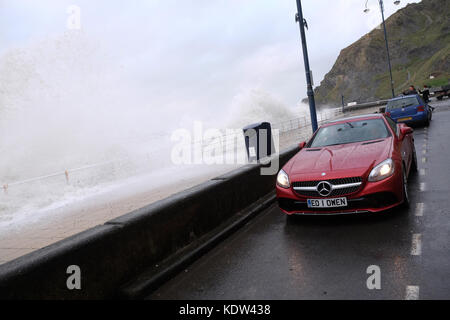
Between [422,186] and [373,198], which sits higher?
[373,198]

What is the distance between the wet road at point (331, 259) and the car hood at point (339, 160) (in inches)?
30.4

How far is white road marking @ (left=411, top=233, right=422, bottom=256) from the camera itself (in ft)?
12.5

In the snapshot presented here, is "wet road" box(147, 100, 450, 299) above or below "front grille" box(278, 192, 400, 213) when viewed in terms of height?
below

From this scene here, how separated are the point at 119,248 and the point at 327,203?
2.80 metres

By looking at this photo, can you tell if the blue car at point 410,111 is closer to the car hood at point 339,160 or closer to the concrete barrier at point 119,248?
the car hood at point 339,160

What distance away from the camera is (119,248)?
139 inches

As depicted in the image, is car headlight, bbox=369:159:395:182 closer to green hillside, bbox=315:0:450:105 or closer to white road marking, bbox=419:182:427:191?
white road marking, bbox=419:182:427:191

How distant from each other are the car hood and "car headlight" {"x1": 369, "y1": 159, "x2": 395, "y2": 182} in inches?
3.0

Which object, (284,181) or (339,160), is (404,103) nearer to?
(339,160)

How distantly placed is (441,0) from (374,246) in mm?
177048

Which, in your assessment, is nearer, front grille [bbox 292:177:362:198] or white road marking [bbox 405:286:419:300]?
white road marking [bbox 405:286:419:300]

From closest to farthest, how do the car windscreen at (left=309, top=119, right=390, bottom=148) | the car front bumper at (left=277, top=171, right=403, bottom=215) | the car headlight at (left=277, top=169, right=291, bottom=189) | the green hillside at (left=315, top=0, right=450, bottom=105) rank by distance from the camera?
1. the car front bumper at (left=277, top=171, right=403, bottom=215)
2. the car headlight at (left=277, top=169, right=291, bottom=189)
3. the car windscreen at (left=309, top=119, right=390, bottom=148)
4. the green hillside at (left=315, top=0, right=450, bottom=105)

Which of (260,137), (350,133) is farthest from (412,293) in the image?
(260,137)

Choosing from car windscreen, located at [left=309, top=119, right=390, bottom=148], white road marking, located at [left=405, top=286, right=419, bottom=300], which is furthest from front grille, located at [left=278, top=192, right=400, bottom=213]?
white road marking, located at [left=405, top=286, right=419, bottom=300]
